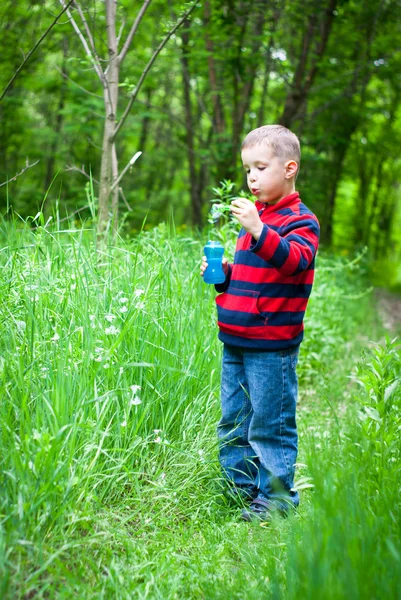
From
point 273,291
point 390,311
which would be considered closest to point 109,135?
point 273,291

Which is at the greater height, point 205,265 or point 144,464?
point 205,265

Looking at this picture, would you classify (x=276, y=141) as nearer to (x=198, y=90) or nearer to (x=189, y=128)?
(x=189, y=128)

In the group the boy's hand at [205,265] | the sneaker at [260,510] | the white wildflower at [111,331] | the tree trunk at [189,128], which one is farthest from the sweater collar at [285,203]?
the tree trunk at [189,128]

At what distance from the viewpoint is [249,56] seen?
6.93 meters

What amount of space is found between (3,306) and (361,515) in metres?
1.49

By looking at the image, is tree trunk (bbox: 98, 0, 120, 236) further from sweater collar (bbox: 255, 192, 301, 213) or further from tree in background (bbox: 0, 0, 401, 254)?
sweater collar (bbox: 255, 192, 301, 213)

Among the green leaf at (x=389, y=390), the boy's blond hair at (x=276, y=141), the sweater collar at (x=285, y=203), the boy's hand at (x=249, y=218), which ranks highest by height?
the boy's blond hair at (x=276, y=141)

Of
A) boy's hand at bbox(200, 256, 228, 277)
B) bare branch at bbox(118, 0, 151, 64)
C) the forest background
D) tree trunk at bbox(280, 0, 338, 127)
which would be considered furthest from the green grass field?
tree trunk at bbox(280, 0, 338, 127)

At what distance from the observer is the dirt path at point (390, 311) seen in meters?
7.38

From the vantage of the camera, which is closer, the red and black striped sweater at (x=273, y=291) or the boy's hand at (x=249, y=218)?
the boy's hand at (x=249, y=218)

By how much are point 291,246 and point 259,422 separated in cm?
69

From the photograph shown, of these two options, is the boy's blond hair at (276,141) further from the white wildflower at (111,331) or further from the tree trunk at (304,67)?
the tree trunk at (304,67)

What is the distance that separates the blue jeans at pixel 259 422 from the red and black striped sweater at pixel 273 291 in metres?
0.08

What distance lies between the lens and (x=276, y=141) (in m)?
2.35
